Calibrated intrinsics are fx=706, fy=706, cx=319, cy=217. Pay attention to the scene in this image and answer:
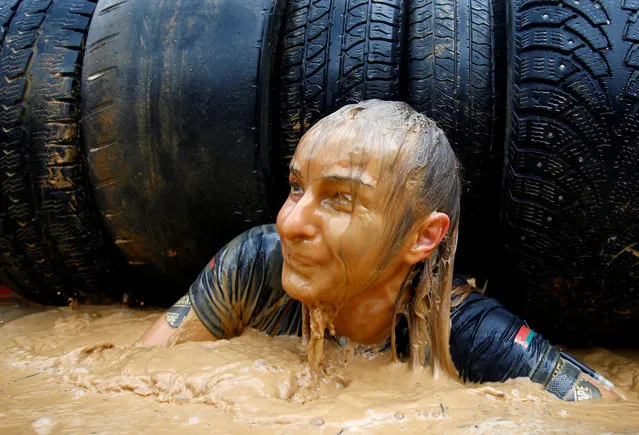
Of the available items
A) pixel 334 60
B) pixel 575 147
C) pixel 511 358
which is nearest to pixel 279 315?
pixel 511 358

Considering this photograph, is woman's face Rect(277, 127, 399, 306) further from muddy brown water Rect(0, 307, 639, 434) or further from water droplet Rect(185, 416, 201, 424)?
water droplet Rect(185, 416, 201, 424)

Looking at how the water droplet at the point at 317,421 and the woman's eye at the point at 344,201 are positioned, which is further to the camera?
the woman's eye at the point at 344,201

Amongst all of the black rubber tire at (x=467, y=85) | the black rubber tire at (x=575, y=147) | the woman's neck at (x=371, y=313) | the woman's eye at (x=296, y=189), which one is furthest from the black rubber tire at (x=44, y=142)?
the black rubber tire at (x=575, y=147)

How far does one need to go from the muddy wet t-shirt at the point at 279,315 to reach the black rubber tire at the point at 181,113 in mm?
267

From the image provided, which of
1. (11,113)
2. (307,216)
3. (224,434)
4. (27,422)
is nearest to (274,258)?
(307,216)

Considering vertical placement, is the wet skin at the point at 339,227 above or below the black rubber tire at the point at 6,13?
below

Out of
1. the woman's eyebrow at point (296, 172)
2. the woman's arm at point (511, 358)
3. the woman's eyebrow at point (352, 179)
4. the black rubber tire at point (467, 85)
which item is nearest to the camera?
the woman's eyebrow at point (352, 179)

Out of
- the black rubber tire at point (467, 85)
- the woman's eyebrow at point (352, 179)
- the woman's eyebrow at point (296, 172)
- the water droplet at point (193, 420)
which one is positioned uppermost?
the black rubber tire at point (467, 85)

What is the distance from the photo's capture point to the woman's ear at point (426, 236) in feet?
7.20

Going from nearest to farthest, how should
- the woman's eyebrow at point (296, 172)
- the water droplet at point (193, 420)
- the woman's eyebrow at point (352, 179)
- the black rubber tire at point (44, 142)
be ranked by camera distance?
1. the water droplet at point (193, 420)
2. the woman's eyebrow at point (352, 179)
3. the woman's eyebrow at point (296, 172)
4. the black rubber tire at point (44, 142)

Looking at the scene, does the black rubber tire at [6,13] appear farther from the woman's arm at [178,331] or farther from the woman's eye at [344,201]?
the woman's eye at [344,201]

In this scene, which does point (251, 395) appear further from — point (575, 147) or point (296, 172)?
point (575, 147)

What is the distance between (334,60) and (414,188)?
0.79 m

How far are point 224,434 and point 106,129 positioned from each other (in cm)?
138
